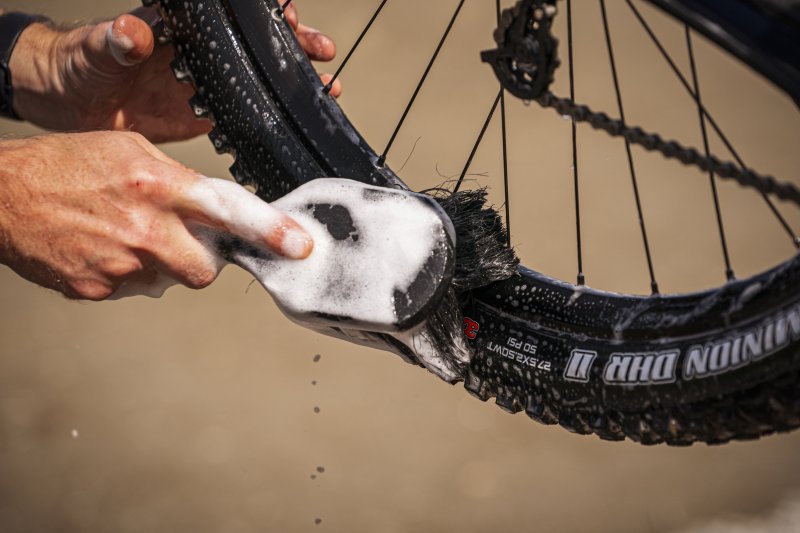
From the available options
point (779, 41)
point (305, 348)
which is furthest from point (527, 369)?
point (305, 348)

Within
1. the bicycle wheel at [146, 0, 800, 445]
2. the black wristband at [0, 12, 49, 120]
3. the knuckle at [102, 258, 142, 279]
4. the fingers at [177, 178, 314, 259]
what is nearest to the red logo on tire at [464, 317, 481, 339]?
the bicycle wheel at [146, 0, 800, 445]

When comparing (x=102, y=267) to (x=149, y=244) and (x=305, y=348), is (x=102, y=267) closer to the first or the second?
(x=149, y=244)

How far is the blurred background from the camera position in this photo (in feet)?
5.72

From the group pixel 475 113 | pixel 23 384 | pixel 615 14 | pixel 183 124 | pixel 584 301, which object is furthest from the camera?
pixel 615 14

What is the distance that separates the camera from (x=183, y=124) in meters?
1.45

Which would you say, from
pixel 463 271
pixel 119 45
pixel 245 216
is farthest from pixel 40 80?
pixel 463 271

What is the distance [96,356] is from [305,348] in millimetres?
424

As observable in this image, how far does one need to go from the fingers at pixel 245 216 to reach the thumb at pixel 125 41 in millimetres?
405

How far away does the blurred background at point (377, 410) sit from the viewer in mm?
1742

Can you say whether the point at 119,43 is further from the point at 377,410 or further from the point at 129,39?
the point at 377,410

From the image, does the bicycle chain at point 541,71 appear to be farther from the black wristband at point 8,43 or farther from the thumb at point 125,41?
the black wristband at point 8,43

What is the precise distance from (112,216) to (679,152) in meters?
0.50

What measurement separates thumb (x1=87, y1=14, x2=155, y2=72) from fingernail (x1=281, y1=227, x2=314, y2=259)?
482 millimetres

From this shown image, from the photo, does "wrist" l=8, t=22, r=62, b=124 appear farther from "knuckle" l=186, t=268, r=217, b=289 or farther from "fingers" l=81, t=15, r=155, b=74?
"knuckle" l=186, t=268, r=217, b=289
